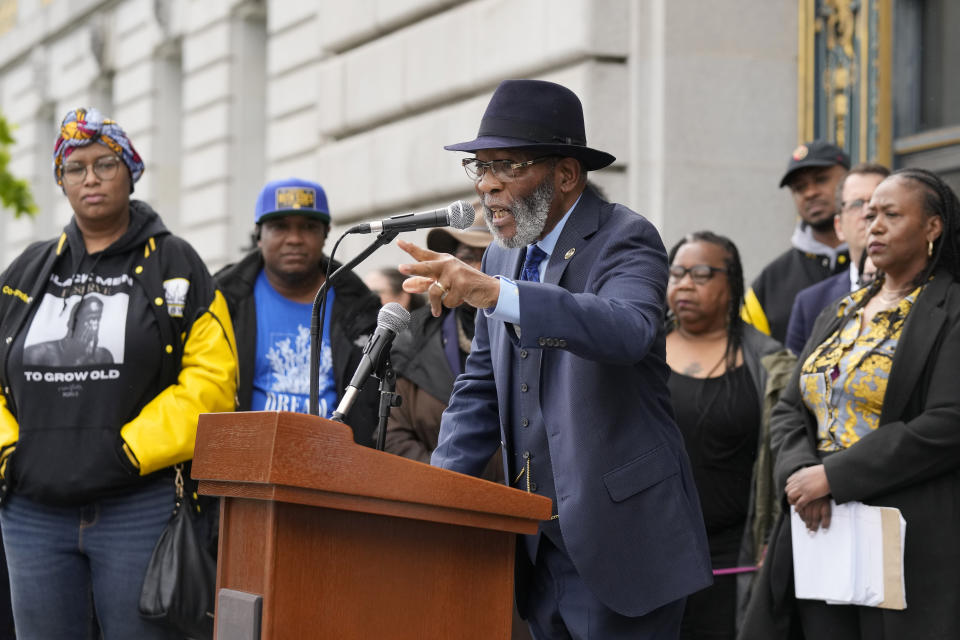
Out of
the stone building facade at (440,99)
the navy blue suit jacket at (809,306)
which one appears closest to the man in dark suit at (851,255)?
the navy blue suit jacket at (809,306)

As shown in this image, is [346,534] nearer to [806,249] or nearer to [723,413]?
[723,413]

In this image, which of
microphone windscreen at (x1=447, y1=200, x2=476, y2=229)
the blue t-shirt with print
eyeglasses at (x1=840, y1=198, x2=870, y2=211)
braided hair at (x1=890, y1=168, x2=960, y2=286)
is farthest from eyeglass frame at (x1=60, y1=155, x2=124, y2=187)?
eyeglasses at (x1=840, y1=198, x2=870, y2=211)

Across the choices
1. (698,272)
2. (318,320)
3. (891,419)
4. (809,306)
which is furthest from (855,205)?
(318,320)

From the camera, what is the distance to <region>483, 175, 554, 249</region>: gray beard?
3.84 metres

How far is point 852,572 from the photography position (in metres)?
4.79

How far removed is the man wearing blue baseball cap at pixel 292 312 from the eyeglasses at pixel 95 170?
33.0 inches

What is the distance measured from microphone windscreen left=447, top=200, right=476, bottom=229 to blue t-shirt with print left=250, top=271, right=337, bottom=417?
7.40 ft

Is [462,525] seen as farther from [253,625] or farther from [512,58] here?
[512,58]

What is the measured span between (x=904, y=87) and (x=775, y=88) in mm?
966

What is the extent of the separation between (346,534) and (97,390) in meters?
2.06

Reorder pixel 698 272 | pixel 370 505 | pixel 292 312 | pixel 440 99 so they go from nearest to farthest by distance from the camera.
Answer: pixel 370 505 < pixel 292 312 < pixel 698 272 < pixel 440 99

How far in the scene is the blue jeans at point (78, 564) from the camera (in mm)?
4809

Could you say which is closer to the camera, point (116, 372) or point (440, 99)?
point (116, 372)

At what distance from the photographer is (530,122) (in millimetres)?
3807
